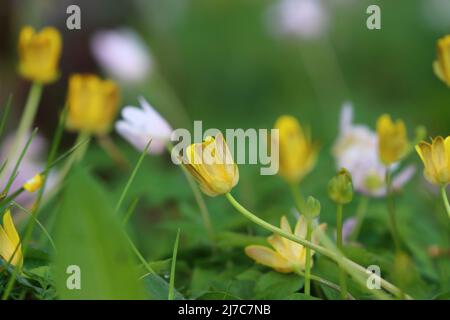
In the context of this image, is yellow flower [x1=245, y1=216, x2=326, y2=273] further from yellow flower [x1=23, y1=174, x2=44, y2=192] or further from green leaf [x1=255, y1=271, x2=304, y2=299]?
yellow flower [x1=23, y1=174, x2=44, y2=192]

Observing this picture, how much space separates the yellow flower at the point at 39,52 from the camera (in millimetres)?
859

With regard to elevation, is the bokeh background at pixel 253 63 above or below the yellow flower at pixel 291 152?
above

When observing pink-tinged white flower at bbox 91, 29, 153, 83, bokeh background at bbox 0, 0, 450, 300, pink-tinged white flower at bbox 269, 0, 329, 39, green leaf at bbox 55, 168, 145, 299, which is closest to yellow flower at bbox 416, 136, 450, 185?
green leaf at bbox 55, 168, 145, 299

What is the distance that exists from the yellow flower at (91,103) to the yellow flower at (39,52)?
0.03 meters

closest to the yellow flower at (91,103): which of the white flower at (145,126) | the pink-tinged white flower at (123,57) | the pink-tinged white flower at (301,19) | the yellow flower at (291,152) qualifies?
the white flower at (145,126)

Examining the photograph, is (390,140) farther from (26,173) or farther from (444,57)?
(26,173)

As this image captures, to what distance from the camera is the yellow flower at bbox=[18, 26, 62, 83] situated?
86 cm

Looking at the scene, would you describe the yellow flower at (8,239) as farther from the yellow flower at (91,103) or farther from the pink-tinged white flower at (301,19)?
the pink-tinged white flower at (301,19)

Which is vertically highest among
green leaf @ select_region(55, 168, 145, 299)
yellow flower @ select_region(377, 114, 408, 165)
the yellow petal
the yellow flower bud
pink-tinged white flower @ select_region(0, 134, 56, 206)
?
pink-tinged white flower @ select_region(0, 134, 56, 206)

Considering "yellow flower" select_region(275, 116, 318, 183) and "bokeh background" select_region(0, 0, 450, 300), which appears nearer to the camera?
"yellow flower" select_region(275, 116, 318, 183)

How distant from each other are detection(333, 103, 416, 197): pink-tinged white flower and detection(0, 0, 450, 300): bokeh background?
60 cm
